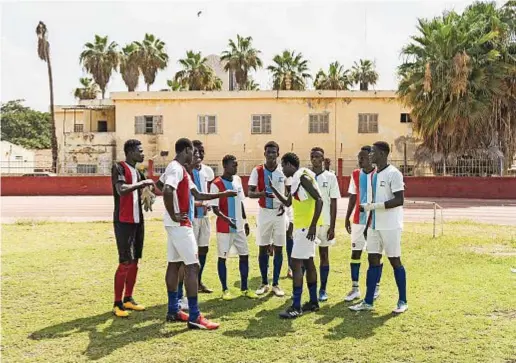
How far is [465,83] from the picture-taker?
25.0 m

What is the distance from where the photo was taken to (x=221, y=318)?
605 centimetres

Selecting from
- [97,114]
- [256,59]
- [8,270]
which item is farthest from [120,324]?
[256,59]

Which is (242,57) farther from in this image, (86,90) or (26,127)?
(26,127)

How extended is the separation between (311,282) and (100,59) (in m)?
42.5

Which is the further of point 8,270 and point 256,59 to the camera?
point 256,59

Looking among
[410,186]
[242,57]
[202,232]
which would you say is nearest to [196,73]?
[242,57]

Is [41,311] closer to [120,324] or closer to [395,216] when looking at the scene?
[120,324]

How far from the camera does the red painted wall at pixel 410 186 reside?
26.9 metres

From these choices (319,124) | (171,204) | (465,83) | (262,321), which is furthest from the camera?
(319,124)

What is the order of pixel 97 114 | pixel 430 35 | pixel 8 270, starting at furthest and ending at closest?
pixel 97 114 → pixel 430 35 → pixel 8 270

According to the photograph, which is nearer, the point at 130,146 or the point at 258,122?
the point at 130,146

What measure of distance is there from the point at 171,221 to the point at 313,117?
91.9ft

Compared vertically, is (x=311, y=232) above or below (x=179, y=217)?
below

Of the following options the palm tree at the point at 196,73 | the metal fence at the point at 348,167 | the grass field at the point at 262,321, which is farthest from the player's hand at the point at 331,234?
the palm tree at the point at 196,73
